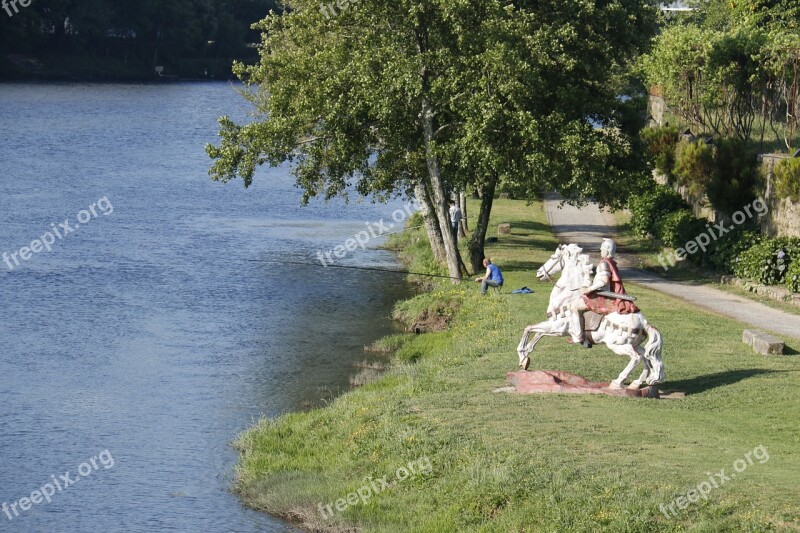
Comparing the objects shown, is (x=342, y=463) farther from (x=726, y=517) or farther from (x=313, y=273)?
(x=313, y=273)

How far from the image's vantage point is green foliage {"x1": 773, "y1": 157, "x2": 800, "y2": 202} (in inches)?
1401

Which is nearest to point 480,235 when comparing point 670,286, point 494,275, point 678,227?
point 494,275

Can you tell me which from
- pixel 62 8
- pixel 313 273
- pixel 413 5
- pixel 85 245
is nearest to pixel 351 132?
pixel 413 5

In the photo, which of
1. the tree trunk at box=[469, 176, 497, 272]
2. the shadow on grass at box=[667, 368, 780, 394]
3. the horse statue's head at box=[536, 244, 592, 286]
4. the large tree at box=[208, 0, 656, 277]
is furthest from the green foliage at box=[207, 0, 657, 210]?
the shadow on grass at box=[667, 368, 780, 394]

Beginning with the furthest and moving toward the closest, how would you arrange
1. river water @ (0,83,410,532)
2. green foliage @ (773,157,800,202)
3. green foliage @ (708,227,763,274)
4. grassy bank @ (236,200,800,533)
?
green foliage @ (708,227,763,274)
green foliage @ (773,157,800,202)
river water @ (0,83,410,532)
grassy bank @ (236,200,800,533)

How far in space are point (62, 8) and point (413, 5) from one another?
104 metres

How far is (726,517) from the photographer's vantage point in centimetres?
1589

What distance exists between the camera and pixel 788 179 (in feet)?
118

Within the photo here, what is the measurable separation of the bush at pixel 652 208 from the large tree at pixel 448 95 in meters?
8.07

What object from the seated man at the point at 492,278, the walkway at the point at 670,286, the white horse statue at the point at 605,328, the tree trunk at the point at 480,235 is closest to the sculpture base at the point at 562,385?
the white horse statue at the point at 605,328

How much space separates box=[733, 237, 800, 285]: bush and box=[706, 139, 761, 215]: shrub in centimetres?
416

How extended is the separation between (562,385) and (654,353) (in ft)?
6.63

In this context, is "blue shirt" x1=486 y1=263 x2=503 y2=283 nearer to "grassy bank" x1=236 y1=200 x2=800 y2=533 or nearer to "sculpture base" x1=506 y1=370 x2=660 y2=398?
"grassy bank" x1=236 y1=200 x2=800 y2=533

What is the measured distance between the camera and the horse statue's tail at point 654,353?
70.4 ft
